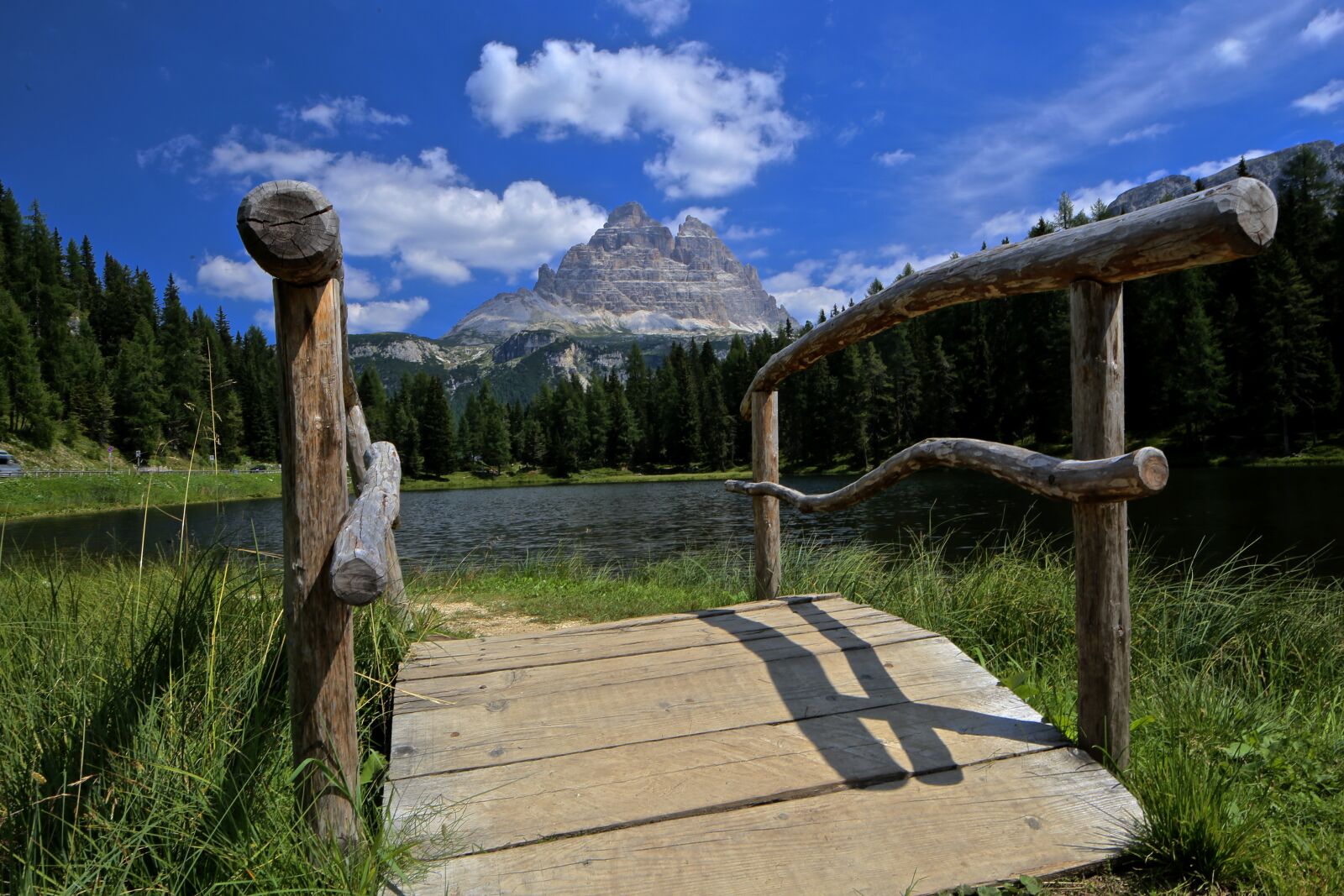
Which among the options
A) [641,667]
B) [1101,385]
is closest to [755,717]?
[641,667]

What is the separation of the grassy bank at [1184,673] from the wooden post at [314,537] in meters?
2.19

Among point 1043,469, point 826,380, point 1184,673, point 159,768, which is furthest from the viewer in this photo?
point 826,380

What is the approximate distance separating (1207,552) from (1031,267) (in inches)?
527

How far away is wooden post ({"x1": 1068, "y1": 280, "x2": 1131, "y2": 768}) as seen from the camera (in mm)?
2273

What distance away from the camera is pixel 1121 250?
2.12 meters

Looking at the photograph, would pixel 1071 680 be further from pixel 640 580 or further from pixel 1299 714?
pixel 640 580

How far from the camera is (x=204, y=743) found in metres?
1.98

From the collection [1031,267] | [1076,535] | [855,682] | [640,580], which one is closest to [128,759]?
[855,682]

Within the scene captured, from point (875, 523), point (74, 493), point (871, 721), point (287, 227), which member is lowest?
point (875, 523)

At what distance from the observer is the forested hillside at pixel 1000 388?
136 feet

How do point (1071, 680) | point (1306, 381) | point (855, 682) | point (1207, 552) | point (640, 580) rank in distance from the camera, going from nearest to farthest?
point (855, 682)
point (1071, 680)
point (640, 580)
point (1207, 552)
point (1306, 381)

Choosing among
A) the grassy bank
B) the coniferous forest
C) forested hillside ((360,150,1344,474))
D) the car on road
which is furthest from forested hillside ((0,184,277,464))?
the grassy bank

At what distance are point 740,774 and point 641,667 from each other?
0.95 metres

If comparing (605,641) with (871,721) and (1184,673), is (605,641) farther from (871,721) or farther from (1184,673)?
(1184,673)
